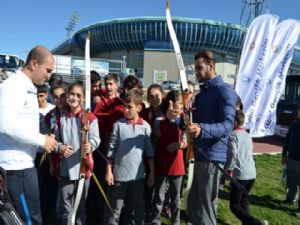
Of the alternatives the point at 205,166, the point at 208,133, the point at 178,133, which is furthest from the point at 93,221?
the point at 208,133

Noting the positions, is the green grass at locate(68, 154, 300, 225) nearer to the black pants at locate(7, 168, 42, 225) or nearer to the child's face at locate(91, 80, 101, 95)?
the black pants at locate(7, 168, 42, 225)

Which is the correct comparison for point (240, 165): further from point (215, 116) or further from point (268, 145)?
point (268, 145)

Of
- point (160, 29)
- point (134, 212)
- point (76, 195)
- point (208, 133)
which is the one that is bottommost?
point (134, 212)

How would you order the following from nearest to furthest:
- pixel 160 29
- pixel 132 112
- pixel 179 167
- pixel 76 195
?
pixel 76 195, pixel 132 112, pixel 179 167, pixel 160 29

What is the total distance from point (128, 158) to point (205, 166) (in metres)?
0.97

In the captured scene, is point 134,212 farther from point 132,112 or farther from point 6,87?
point 6,87

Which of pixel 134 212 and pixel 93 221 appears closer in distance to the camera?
pixel 134 212

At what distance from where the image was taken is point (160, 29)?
5816 cm

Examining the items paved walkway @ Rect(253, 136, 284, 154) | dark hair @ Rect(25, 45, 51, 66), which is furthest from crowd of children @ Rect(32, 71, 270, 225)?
paved walkway @ Rect(253, 136, 284, 154)

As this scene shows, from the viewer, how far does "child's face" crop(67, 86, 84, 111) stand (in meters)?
3.63

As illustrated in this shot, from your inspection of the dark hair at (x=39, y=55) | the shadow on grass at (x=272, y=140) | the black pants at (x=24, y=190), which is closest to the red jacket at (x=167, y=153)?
the black pants at (x=24, y=190)

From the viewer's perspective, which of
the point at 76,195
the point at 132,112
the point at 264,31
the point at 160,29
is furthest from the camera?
the point at 160,29

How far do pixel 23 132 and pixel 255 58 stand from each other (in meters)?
5.25

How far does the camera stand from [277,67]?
6.80m
